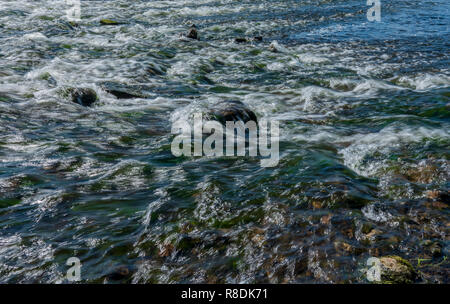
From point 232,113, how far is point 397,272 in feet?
14.8

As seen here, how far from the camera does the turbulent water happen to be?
3762 millimetres

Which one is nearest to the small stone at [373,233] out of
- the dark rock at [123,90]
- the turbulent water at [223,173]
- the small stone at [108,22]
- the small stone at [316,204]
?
the turbulent water at [223,173]

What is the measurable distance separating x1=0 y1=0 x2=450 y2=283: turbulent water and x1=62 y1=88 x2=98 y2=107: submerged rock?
15cm

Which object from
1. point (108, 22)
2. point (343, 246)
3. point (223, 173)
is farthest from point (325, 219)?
point (108, 22)

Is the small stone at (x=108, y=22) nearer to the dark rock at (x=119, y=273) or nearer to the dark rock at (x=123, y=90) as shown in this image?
the dark rock at (x=123, y=90)

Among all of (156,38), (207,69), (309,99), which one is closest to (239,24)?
(156,38)

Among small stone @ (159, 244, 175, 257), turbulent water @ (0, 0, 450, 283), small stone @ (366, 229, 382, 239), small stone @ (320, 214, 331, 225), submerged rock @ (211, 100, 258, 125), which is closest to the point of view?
turbulent water @ (0, 0, 450, 283)

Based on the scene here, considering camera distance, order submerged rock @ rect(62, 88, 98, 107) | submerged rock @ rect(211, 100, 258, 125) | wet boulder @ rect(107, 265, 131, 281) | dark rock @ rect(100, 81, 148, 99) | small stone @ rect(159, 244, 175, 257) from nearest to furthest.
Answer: wet boulder @ rect(107, 265, 131, 281)
small stone @ rect(159, 244, 175, 257)
submerged rock @ rect(211, 100, 258, 125)
submerged rock @ rect(62, 88, 98, 107)
dark rock @ rect(100, 81, 148, 99)

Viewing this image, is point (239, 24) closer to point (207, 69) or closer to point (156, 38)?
point (156, 38)

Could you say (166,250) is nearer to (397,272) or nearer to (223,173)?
(223,173)

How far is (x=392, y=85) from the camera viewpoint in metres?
9.80

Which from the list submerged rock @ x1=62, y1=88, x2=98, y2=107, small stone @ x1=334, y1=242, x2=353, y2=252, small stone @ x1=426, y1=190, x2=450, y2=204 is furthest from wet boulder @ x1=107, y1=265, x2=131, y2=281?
submerged rock @ x1=62, y1=88, x2=98, y2=107

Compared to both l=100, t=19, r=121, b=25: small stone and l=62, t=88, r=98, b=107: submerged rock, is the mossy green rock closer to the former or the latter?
l=62, t=88, r=98, b=107: submerged rock
